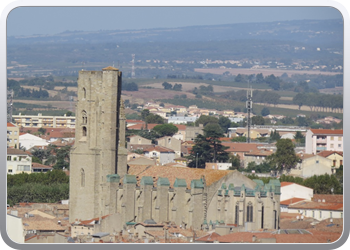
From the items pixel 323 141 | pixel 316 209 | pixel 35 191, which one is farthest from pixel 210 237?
pixel 323 141

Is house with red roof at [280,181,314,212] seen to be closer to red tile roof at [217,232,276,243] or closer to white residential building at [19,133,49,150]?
red tile roof at [217,232,276,243]

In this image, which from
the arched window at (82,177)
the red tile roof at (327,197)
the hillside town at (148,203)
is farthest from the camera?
the red tile roof at (327,197)

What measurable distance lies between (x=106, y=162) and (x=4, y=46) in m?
28.2

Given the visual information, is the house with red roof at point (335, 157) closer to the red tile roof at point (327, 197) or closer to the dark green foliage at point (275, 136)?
the red tile roof at point (327, 197)

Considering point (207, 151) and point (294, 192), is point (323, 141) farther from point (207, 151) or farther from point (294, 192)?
point (294, 192)

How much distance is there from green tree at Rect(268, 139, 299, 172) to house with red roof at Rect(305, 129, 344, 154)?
5681mm

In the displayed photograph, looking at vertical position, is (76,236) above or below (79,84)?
below

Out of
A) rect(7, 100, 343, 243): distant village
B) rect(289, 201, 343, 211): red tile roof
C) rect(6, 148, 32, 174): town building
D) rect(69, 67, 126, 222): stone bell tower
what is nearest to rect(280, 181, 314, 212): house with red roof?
rect(7, 100, 343, 243): distant village

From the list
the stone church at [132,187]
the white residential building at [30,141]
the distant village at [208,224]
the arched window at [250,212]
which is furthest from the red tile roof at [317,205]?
the white residential building at [30,141]

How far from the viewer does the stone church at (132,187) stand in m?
48.0

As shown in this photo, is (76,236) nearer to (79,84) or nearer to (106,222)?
(106,222)

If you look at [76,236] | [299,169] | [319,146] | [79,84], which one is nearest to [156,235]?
[76,236]

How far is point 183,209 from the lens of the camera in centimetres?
4819

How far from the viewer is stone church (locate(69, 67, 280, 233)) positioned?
4797 cm
